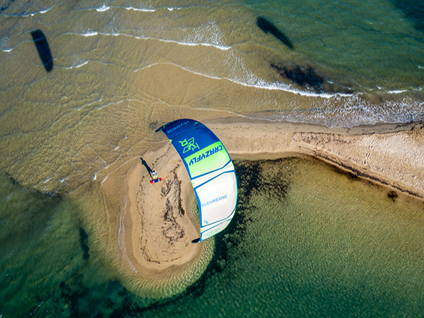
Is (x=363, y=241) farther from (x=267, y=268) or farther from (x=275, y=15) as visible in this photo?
(x=275, y=15)

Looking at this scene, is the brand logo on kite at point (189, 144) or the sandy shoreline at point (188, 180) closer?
the brand logo on kite at point (189, 144)

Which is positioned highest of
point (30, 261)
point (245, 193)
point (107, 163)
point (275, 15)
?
point (275, 15)

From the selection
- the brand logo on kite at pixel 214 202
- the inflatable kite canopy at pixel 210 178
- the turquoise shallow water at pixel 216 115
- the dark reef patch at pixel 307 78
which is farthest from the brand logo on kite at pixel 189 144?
the dark reef patch at pixel 307 78

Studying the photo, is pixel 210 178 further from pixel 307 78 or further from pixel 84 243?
pixel 307 78

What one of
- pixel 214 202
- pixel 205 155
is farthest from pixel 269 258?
pixel 205 155

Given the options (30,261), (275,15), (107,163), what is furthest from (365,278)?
(275,15)

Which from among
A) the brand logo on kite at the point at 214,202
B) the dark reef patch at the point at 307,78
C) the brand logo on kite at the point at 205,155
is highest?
the brand logo on kite at the point at 205,155

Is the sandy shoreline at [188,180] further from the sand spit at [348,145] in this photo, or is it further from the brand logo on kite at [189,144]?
the brand logo on kite at [189,144]

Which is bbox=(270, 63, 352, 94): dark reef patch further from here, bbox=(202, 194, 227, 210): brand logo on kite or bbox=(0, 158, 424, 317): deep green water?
bbox=(202, 194, 227, 210): brand logo on kite
